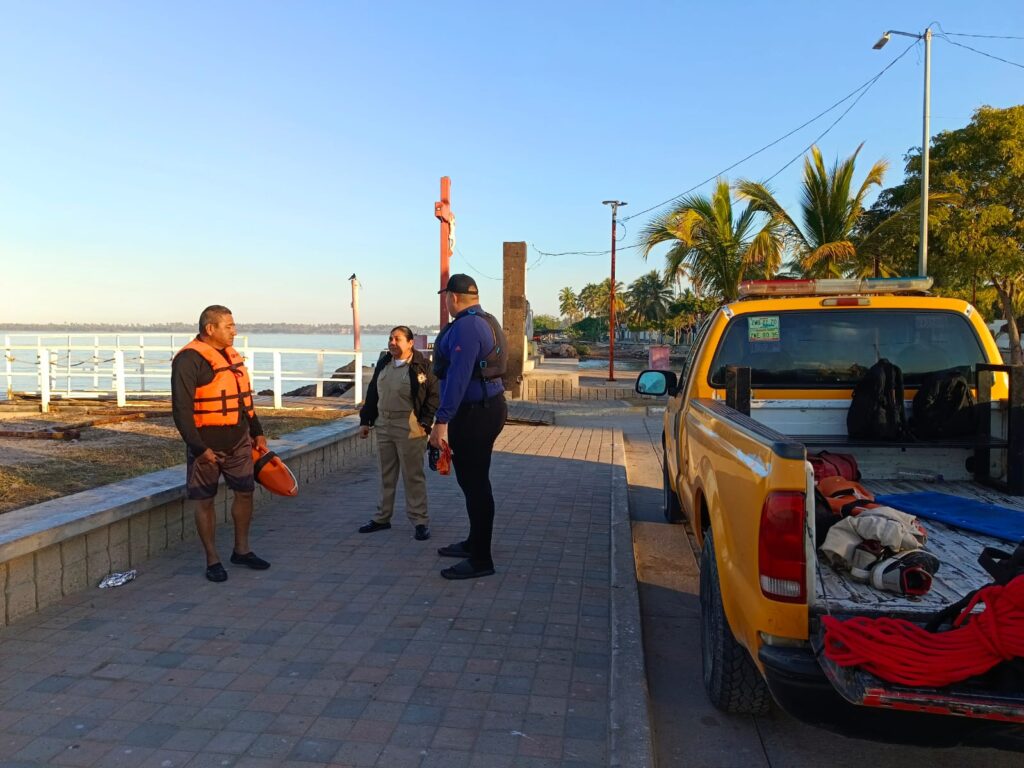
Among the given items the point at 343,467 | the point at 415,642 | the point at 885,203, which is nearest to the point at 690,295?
the point at 885,203

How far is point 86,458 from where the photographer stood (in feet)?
21.4

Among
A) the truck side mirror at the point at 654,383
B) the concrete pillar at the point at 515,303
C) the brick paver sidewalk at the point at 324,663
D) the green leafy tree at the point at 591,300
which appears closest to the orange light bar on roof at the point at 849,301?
the truck side mirror at the point at 654,383

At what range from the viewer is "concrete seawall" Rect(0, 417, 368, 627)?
388 centimetres

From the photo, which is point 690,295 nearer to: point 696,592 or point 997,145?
point 997,145

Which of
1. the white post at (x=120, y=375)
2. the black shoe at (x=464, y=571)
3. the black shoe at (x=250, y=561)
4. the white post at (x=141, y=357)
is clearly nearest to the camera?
the black shoe at (x=464, y=571)

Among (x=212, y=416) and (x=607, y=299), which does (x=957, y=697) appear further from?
(x=607, y=299)

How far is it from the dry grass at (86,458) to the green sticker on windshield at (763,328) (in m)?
4.64

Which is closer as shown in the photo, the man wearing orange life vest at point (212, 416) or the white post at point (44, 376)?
the man wearing orange life vest at point (212, 416)

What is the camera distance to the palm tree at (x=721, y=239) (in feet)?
56.8

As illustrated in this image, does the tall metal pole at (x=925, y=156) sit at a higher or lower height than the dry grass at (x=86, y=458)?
higher

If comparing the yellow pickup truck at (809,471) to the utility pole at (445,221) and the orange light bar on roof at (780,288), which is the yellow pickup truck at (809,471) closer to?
the orange light bar on roof at (780,288)

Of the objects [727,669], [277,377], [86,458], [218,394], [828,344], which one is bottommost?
[727,669]

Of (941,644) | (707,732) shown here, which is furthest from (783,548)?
(707,732)

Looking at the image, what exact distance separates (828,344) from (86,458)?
19.8 ft
